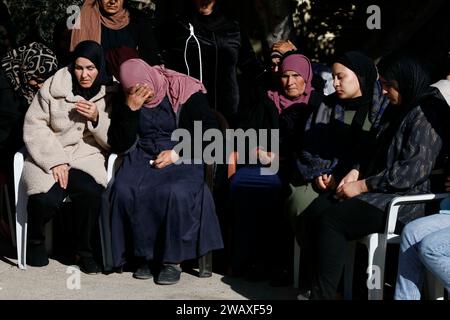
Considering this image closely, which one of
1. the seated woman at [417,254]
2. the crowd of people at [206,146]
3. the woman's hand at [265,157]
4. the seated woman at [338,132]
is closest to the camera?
the seated woman at [417,254]

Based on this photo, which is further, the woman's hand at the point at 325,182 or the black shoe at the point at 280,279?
the black shoe at the point at 280,279

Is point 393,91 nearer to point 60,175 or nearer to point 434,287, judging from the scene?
point 434,287

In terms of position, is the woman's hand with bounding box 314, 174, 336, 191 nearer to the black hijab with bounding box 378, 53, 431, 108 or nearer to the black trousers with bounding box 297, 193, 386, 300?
the black trousers with bounding box 297, 193, 386, 300

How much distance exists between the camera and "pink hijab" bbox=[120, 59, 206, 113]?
5992 mm

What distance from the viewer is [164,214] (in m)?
5.80

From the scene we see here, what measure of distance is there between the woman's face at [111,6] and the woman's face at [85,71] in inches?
27.9

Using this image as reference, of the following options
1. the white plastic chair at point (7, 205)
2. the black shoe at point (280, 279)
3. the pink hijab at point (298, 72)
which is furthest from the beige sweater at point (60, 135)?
the black shoe at point (280, 279)

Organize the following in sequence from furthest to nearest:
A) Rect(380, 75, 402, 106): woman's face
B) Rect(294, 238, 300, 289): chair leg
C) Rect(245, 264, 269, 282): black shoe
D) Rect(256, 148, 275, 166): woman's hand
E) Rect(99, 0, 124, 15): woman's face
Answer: Rect(99, 0, 124, 15): woman's face → Rect(256, 148, 275, 166): woman's hand → Rect(245, 264, 269, 282): black shoe → Rect(294, 238, 300, 289): chair leg → Rect(380, 75, 402, 106): woman's face

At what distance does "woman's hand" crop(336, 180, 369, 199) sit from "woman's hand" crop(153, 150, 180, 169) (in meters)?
1.17

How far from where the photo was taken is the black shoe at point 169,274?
18.9 feet

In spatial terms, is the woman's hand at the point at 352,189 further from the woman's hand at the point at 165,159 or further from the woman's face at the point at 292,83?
the woman's hand at the point at 165,159

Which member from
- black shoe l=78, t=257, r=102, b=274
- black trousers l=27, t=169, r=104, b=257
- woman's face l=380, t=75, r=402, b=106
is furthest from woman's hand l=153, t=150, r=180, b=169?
woman's face l=380, t=75, r=402, b=106
